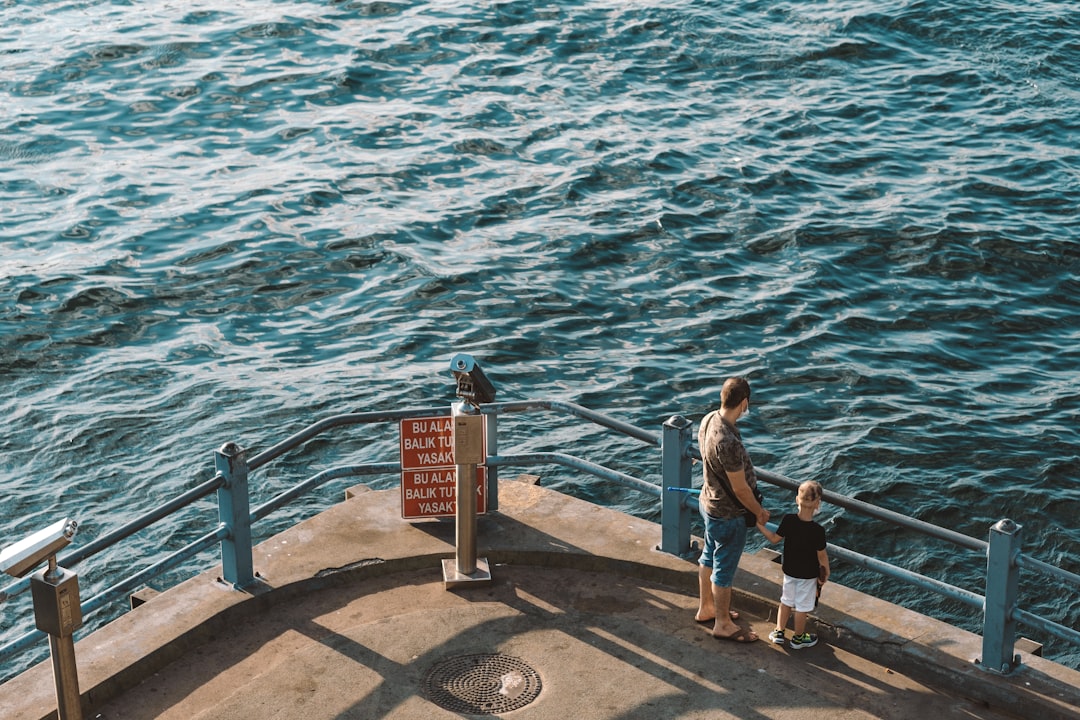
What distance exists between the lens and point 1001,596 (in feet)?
25.0

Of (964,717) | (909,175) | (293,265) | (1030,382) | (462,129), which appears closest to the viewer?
(964,717)

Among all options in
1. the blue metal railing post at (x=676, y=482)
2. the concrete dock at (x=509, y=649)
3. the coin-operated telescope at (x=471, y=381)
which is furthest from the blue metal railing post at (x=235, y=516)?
the blue metal railing post at (x=676, y=482)

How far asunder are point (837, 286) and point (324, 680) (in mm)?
12844

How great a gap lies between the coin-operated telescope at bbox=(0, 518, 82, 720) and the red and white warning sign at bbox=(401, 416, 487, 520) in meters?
3.16

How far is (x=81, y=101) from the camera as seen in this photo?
2716cm

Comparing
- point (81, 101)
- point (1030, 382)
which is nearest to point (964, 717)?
point (1030, 382)

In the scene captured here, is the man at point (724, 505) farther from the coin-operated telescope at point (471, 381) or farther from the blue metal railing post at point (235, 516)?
the blue metal railing post at point (235, 516)

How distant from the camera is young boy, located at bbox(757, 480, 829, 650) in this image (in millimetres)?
8055

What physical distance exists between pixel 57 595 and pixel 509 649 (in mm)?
3011

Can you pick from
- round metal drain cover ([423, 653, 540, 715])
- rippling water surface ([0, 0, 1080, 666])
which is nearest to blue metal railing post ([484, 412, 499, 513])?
round metal drain cover ([423, 653, 540, 715])

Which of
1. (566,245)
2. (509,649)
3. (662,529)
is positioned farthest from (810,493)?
(566,245)

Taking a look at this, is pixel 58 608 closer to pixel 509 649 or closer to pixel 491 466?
pixel 509 649

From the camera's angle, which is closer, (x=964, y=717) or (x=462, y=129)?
(x=964, y=717)

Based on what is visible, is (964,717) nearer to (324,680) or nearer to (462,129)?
(324,680)
